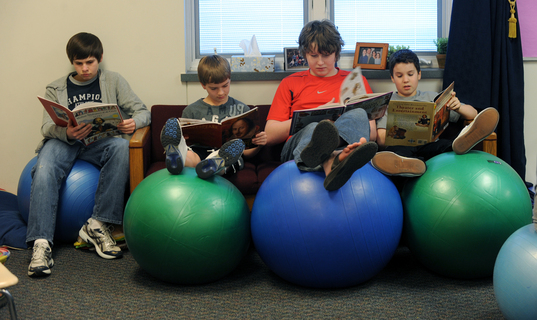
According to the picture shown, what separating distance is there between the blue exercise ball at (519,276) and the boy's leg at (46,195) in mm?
1729

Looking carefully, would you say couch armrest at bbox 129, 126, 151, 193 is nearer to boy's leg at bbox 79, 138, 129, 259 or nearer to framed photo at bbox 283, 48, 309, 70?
boy's leg at bbox 79, 138, 129, 259

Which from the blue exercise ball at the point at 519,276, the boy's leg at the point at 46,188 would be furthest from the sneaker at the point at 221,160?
the blue exercise ball at the point at 519,276

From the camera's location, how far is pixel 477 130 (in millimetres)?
1761

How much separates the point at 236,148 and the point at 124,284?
0.72 metres

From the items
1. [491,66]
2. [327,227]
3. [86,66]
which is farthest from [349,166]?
[491,66]

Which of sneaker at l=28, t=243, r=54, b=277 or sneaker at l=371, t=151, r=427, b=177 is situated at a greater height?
sneaker at l=371, t=151, r=427, b=177

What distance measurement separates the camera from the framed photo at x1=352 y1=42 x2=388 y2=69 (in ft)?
9.25

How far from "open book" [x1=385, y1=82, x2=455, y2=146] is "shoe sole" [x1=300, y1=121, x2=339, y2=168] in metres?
0.65

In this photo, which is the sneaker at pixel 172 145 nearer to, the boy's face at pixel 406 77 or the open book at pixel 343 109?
the open book at pixel 343 109

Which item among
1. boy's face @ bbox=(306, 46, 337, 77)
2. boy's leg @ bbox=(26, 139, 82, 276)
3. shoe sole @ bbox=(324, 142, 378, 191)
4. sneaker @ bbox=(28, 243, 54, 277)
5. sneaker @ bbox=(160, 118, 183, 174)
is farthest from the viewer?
boy's face @ bbox=(306, 46, 337, 77)

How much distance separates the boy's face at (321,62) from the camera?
2.36 m

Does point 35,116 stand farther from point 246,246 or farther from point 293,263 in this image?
point 293,263

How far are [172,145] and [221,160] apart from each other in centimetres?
21

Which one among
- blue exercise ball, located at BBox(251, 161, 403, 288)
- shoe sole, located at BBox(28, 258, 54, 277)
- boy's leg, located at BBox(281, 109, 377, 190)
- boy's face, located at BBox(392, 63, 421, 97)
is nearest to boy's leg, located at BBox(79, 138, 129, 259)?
shoe sole, located at BBox(28, 258, 54, 277)
